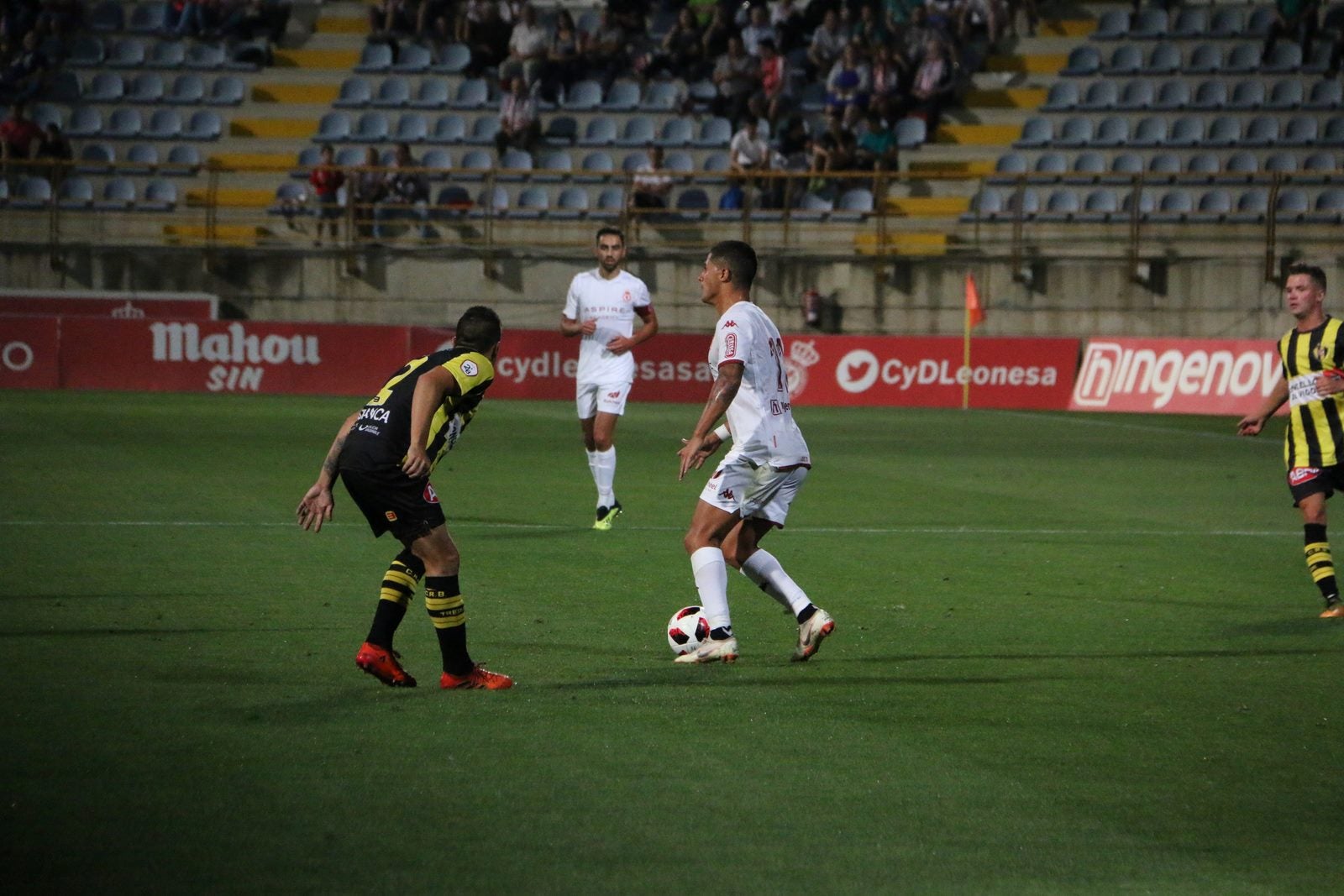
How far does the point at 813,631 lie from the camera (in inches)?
302

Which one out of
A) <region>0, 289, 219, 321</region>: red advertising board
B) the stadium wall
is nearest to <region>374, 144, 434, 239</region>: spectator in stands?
the stadium wall

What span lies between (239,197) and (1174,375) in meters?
16.7

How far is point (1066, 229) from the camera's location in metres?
30.0

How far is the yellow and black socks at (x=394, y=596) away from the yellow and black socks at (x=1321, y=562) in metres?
5.21

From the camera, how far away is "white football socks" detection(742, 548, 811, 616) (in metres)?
7.82

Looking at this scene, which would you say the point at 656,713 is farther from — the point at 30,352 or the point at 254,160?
the point at 254,160

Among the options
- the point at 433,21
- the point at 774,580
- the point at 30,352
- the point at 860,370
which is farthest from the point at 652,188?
the point at 774,580

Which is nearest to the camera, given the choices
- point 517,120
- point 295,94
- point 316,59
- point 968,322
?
point 968,322

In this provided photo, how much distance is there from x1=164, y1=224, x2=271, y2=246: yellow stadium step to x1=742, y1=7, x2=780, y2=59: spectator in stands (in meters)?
9.70

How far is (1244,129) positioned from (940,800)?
92.6 ft

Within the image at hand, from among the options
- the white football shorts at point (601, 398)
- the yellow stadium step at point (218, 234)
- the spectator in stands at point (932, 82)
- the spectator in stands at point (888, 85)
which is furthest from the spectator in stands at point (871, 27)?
the white football shorts at point (601, 398)

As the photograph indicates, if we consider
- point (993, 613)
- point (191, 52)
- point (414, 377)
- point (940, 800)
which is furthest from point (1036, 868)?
point (191, 52)

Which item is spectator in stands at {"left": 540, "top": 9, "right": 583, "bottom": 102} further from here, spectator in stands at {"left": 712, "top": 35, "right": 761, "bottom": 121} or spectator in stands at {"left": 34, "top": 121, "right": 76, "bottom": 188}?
spectator in stands at {"left": 34, "top": 121, "right": 76, "bottom": 188}

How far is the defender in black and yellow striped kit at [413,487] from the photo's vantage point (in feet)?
22.6
